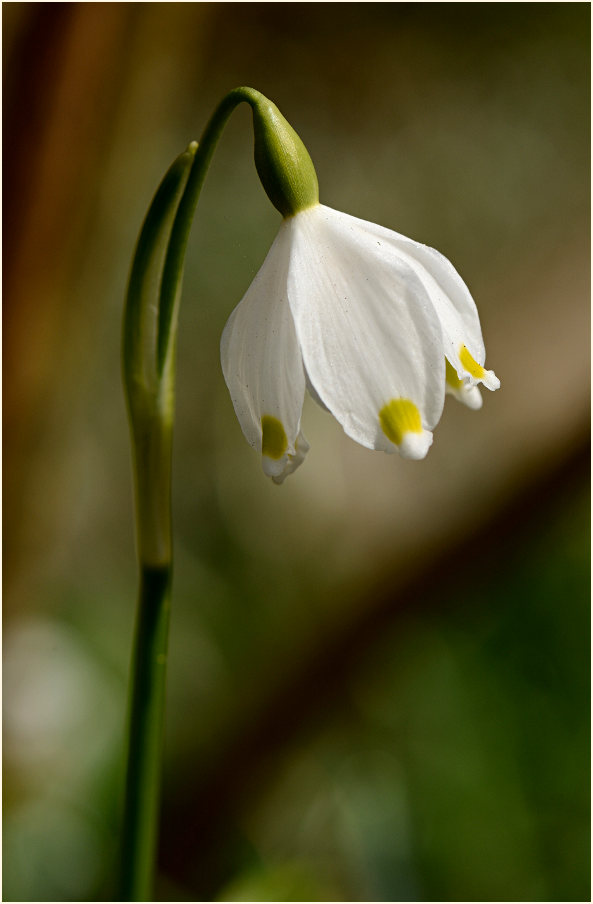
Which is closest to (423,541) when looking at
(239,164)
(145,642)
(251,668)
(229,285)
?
(251,668)

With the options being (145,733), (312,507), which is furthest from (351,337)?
(312,507)

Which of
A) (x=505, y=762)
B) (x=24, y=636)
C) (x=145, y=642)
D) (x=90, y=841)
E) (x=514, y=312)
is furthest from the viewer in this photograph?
(x=514, y=312)

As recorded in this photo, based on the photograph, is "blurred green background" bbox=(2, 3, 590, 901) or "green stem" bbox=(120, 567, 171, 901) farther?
"blurred green background" bbox=(2, 3, 590, 901)

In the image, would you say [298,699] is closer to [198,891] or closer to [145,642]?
[198,891]

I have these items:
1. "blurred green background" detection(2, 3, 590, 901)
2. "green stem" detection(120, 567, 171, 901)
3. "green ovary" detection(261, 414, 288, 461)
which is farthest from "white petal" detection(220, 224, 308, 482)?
"blurred green background" detection(2, 3, 590, 901)

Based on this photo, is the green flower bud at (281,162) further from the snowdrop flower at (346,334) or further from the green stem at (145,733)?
the green stem at (145,733)

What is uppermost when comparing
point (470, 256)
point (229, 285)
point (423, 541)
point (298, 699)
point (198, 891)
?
point (470, 256)

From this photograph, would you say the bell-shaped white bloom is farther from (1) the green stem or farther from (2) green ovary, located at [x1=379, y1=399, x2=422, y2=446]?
(1) the green stem
